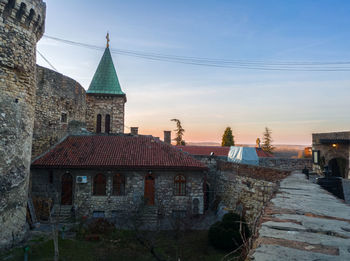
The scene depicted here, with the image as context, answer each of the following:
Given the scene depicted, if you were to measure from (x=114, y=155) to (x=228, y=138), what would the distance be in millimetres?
30071

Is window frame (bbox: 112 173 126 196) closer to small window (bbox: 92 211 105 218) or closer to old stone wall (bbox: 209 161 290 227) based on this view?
small window (bbox: 92 211 105 218)

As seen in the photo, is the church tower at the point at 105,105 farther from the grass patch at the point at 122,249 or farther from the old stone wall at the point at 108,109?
the grass patch at the point at 122,249

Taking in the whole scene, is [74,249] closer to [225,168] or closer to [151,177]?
[151,177]

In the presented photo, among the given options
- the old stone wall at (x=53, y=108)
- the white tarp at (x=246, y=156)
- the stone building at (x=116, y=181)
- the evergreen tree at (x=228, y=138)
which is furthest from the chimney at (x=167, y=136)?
the evergreen tree at (x=228, y=138)

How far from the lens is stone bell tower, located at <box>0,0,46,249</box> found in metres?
9.06

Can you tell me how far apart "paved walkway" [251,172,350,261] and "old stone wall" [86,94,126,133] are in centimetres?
2161

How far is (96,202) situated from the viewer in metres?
15.4

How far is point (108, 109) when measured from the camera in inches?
934

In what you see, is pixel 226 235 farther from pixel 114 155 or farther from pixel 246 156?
pixel 114 155

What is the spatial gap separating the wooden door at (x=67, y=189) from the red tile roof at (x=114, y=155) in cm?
98

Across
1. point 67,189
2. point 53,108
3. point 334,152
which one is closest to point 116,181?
point 67,189

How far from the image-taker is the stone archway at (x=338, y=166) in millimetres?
24906

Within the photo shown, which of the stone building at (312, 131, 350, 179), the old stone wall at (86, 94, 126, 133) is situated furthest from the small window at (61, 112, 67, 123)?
the stone building at (312, 131, 350, 179)

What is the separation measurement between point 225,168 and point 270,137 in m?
45.2
